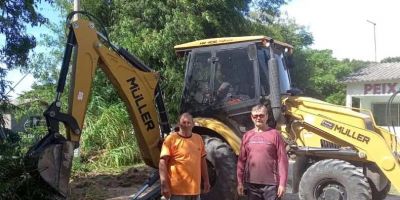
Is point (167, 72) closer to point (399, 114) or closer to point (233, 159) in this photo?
A: point (233, 159)

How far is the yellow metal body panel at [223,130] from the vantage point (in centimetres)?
759

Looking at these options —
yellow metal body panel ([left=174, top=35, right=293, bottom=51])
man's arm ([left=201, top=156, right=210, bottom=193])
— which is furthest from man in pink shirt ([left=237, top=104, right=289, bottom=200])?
yellow metal body panel ([left=174, top=35, right=293, bottom=51])

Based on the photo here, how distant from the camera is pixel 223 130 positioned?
25.3 ft

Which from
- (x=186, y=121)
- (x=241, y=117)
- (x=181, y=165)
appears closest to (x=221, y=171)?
(x=241, y=117)

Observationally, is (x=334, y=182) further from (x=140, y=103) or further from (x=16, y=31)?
(x=16, y=31)

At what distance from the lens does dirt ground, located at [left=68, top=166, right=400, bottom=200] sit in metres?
9.30

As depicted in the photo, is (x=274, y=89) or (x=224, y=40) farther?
(x=224, y=40)

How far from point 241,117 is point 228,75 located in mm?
668

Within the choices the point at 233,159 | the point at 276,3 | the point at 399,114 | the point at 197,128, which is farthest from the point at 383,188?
the point at 399,114

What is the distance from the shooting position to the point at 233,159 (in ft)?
24.7

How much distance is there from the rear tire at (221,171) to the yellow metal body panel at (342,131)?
92cm

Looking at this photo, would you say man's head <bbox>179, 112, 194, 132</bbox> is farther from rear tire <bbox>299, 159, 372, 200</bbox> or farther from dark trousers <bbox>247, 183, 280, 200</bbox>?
rear tire <bbox>299, 159, 372, 200</bbox>

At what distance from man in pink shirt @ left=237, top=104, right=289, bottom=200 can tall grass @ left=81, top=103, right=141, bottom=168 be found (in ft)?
27.9

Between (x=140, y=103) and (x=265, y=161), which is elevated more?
(x=140, y=103)
